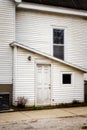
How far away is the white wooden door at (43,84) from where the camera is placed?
17234 millimetres

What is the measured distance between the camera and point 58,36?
19266mm

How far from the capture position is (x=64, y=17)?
1923 centimetres

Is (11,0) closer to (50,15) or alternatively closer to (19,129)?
(50,15)

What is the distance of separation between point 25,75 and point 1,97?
2036 millimetres

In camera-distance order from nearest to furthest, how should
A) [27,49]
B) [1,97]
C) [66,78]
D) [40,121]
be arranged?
1. [40,121]
2. [1,97]
3. [27,49]
4. [66,78]

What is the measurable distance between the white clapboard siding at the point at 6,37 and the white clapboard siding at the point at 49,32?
984 millimetres

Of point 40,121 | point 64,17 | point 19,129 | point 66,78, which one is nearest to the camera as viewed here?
point 19,129

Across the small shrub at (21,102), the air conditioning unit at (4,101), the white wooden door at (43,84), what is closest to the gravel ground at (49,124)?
the air conditioning unit at (4,101)

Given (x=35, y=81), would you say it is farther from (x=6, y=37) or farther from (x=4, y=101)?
(x=6, y=37)

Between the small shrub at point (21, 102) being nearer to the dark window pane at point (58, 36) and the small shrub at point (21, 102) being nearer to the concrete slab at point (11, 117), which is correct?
the concrete slab at point (11, 117)

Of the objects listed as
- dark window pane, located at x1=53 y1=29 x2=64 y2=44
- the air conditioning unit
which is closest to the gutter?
dark window pane, located at x1=53 y1=29 x2=64 y2=44

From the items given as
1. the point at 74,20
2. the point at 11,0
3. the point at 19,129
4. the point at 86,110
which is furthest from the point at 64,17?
the point at 19,129

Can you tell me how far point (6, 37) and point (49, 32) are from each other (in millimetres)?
3243

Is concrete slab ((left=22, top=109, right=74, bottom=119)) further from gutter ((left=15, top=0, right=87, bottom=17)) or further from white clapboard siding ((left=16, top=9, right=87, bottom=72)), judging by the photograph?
gutter ((left=15, top=0, right=87, bottom=17))
